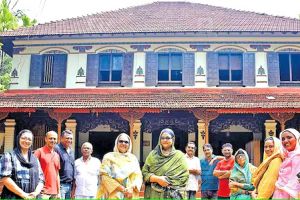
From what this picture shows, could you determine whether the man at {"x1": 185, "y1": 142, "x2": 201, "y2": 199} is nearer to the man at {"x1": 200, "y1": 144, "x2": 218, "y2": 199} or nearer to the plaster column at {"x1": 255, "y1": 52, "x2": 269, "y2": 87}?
the man at {"x1": 200, "y1": 144, "x2": 218, "y2": 199}

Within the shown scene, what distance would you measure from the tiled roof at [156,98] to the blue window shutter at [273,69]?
422 millimetres

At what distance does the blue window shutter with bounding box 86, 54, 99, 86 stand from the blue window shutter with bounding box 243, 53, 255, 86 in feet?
19.9

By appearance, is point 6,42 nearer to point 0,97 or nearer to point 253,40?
point 0,97

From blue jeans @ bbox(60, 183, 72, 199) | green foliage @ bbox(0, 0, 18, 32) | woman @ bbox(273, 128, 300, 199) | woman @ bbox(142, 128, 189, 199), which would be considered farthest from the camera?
green foliage @ bbox(0, 0, 18, 32)

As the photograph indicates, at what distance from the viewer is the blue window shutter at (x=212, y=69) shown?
17.3 metres

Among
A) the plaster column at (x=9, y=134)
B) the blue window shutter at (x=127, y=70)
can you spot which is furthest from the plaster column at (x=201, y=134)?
the plaster column at (x=9, y=134)

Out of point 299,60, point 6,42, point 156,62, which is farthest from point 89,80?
point 299,60

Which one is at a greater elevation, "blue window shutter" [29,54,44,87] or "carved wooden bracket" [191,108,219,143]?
"blue window shutter" [29,54,44,87]

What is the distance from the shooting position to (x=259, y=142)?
54.1 feet

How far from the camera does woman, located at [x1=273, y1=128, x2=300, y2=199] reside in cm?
501

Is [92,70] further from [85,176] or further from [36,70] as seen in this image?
[85,176]

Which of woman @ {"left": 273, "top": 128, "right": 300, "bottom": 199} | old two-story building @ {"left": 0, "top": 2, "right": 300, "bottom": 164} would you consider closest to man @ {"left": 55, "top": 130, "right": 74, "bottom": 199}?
woman @ {"left": 273, "top": 128, "right": 300, "bottom": 199}

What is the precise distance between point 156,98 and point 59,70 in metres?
4.72

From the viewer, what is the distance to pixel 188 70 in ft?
57.5
